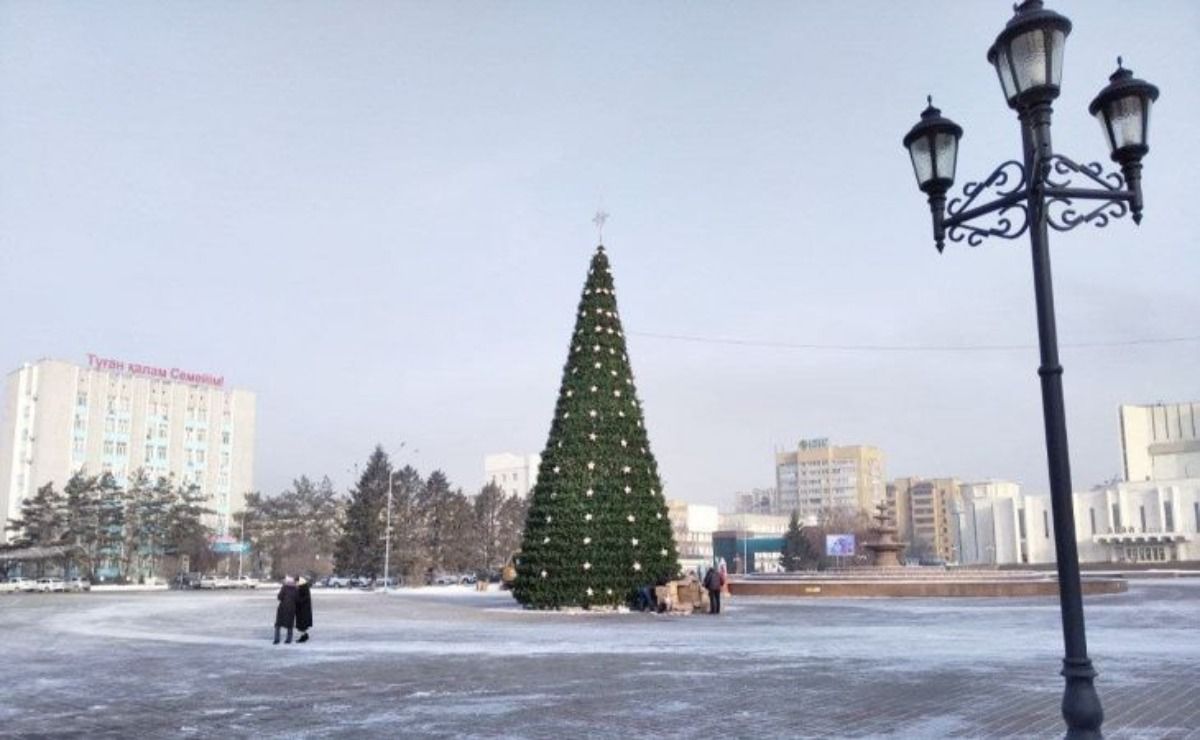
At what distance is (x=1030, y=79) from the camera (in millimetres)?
6754

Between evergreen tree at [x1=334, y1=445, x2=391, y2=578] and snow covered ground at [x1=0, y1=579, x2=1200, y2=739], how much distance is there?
175 feet

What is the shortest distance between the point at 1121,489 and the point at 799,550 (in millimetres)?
44472

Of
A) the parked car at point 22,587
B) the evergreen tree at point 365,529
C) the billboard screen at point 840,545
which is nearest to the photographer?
the parked car at point 22,587

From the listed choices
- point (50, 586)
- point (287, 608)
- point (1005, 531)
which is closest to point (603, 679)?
point (287, 608)

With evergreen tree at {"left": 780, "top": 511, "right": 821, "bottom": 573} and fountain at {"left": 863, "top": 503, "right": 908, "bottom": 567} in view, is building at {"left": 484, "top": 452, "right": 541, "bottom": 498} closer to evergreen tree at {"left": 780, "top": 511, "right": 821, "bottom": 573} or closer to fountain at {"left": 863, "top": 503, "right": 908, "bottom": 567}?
evergreen tree at {"left": 780, "top": 511, "right": 821, "bottom": 573}

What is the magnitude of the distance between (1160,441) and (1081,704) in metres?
144

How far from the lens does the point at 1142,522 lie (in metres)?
114

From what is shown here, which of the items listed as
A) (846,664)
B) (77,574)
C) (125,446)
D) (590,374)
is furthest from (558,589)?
(125,446)

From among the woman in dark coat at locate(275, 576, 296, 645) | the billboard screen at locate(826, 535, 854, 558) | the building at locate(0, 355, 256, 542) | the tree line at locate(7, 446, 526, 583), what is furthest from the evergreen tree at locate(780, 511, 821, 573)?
the woman in dark coat at locate(275, 576, 296, 645)

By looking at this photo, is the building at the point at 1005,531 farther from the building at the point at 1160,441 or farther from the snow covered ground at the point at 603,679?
the snow covered ground at the point at 603,679

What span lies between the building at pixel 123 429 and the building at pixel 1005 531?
331 ft

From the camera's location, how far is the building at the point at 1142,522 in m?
110

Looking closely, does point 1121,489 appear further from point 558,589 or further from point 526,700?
point 526,700

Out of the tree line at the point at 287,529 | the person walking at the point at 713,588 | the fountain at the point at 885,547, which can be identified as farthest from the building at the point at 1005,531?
the person walking at the point at 713,588
